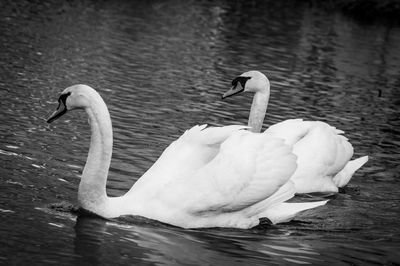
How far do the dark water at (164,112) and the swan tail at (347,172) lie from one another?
15 cm

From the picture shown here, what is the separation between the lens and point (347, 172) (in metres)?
11.8

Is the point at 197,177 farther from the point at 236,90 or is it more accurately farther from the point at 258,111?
the point at 236,90

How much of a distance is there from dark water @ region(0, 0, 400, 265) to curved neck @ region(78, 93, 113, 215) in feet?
0.71

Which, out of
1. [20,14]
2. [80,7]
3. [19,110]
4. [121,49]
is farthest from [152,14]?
[19,110]

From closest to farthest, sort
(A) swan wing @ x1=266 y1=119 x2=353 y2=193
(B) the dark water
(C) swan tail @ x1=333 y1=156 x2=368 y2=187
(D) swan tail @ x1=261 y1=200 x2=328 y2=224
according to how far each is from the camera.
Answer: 1. (B) the dark water
2. (D) swan tail @ x1=261 y1=200 x2=328 y2=224
3. (A) swan wing @ x1=266 y1=119 x2=353 y2=193
4. (C) swan tail @ x1=333 y1=156 x2=368 y2=187

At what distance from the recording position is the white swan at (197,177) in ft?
28.3

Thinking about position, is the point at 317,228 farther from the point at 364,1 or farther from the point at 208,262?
the point at 364,1

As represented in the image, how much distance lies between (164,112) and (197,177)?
20.6 feet

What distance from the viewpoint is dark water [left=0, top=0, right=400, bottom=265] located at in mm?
8180

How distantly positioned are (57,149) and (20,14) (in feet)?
51.7

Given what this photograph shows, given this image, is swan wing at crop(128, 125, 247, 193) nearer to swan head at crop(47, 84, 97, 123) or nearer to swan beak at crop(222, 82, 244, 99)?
swan head at crop(47, 84, 97, 123)

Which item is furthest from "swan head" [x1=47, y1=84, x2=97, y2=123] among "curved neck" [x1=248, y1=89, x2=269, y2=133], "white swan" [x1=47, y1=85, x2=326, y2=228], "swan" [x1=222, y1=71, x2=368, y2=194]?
"curved neck" [x1=248, y1=89, x2=269, y2=133]

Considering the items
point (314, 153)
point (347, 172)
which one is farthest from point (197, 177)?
point (347, 172)

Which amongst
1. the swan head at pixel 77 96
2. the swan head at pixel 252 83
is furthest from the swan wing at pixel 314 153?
the swan head at pixel 77 96
